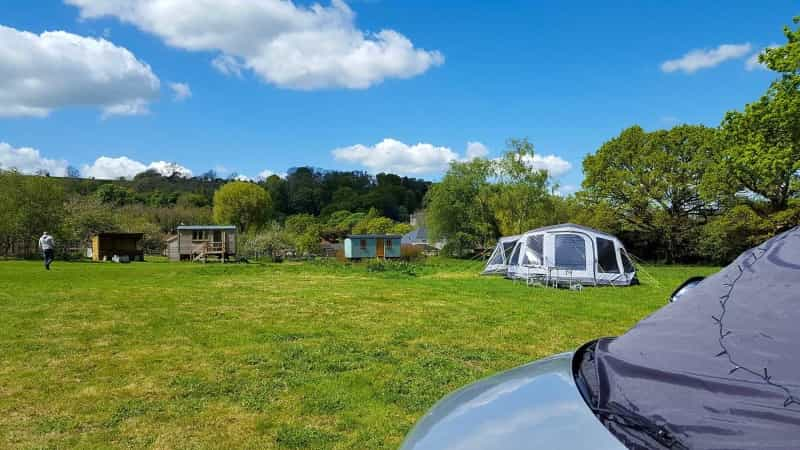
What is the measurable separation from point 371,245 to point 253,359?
117 feet

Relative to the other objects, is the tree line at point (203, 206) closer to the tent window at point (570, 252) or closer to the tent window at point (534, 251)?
the tent window at point (534, 251)

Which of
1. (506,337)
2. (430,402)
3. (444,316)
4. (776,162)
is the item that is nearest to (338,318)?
(444,316)

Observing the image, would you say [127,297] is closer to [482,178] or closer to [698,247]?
[482,178]

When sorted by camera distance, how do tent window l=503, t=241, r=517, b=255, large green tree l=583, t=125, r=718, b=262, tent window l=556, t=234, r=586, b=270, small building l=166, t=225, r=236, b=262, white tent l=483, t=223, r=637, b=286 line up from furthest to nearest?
1. small building l=166, t=225, r=236, b=262
2. large green tree l=583, t=125, r=718, b=262
3. tent window l=503, t=241, r=517, b=255
4. tent window l=556, t=234, r=586, b=270
5. white tent l=483, t=223, r=637, b=286

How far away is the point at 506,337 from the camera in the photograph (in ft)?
21.1

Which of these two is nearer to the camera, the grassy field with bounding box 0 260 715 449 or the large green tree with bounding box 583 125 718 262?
the grassy field with bounding box 0 260 715 449

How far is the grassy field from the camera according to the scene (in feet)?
11.4

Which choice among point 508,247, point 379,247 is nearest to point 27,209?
point 379,247

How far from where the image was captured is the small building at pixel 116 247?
32406mm

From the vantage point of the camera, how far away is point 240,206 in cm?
5494

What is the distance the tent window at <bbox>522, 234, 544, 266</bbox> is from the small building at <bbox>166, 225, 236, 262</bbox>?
81.0 ft

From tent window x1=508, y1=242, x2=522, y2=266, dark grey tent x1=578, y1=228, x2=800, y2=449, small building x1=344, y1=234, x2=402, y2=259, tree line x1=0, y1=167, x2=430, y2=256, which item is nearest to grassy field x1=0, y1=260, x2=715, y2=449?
dark grey tent x1=578, y1=228, x2=800, y2=449

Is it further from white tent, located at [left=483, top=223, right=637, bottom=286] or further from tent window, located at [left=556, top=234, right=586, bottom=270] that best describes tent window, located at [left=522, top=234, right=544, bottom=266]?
tent window, located at [left=556, top=234, right=586, bottom=270]

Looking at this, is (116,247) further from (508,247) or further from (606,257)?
(606,257)
